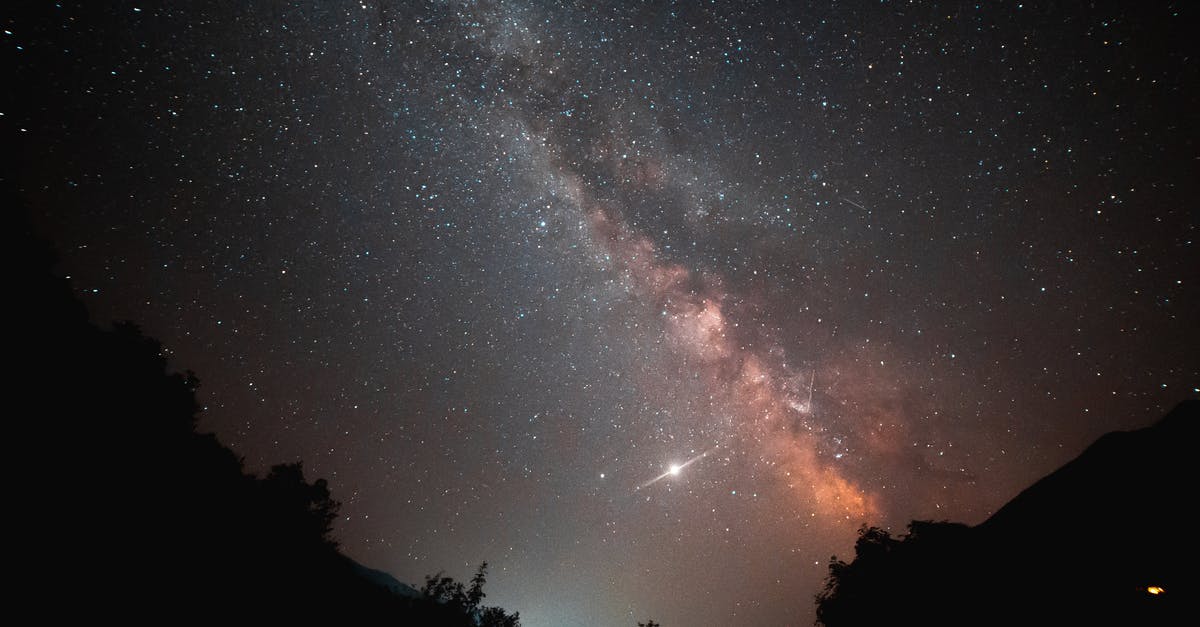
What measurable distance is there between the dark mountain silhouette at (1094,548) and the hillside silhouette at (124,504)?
60.9ft

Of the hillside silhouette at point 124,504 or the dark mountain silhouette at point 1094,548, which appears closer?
the dark mountain silhouette at point 1094,548

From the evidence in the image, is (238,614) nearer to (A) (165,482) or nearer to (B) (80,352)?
(A) (165,482)

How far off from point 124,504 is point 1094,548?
22416mm

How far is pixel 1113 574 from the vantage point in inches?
245

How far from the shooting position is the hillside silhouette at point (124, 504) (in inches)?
335

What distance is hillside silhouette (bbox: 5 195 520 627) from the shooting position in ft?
27.9

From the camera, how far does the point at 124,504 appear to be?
10648mm

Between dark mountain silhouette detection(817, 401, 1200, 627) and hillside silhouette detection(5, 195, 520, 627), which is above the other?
dark mountain silhouette detection(817, 401, 1200, 627)

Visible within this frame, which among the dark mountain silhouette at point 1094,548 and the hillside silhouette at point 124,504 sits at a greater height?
the dark mountain silhouette at point 1094,548

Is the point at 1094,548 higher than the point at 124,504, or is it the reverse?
the point at 1094,548

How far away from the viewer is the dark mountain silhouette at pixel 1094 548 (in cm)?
586

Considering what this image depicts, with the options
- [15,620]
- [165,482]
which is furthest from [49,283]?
[15,620]

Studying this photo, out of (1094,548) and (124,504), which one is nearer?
(1094,548)

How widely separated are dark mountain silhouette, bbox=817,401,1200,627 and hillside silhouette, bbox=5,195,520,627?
60.9 feet
